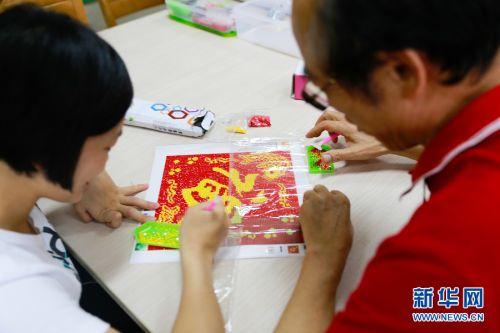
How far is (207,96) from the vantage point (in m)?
1.08

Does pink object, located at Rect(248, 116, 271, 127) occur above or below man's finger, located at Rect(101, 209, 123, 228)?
above

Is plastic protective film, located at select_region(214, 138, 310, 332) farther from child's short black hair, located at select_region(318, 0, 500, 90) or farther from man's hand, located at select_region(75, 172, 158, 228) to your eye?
child's short black hair, located at select_region(318, 0, 500, 90)

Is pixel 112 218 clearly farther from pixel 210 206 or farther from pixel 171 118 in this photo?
pixel 171 118

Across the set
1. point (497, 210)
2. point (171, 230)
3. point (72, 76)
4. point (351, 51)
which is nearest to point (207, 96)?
point (171, 230)

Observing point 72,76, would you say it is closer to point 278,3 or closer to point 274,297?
point 274,297

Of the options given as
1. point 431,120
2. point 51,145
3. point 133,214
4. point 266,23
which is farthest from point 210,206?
point 266,23

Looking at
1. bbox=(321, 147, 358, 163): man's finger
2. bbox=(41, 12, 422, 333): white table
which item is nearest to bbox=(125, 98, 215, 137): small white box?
bbox=(41, 12, 422, 333): white table

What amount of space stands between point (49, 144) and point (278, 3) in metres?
1.10

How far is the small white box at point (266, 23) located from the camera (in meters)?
1.26

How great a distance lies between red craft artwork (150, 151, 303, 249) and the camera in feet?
2.31

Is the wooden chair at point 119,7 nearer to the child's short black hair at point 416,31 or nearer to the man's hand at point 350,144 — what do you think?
the man's hand at point 350,144

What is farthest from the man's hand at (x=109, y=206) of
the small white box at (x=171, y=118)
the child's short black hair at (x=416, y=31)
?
the child's short black hair at (x=416, y=31)

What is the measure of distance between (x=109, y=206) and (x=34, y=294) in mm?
255

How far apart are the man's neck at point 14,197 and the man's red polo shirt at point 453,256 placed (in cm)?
50
